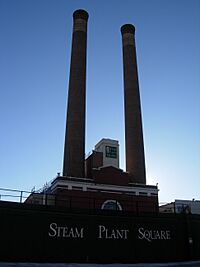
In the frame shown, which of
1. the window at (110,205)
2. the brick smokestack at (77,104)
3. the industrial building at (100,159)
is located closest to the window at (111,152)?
the industrial building at (100,159)

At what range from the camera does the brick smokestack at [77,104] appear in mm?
39062

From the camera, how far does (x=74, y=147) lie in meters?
39.6

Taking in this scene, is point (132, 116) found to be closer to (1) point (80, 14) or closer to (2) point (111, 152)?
(2) point (111, 152)

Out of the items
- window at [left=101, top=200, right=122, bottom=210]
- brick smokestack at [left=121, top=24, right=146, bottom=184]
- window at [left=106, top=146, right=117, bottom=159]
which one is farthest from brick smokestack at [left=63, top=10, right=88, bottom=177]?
brick smokestack at [left=121, top=24, right=146, bottom=184]

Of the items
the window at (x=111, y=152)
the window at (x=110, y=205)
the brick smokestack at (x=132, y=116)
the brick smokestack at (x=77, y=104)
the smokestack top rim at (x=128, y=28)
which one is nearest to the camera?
the window at (x=110, y=205)

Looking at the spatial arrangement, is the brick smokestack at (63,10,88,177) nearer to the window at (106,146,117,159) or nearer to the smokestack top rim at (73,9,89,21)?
the smokestack top rim at (73,9,89,21)

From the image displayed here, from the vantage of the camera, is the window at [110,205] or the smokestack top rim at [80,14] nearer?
the window at [110,205]

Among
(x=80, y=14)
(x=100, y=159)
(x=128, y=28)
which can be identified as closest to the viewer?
(x=100, y=159)

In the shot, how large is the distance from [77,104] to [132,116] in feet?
25.2

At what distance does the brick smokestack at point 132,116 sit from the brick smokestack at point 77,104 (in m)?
6.32

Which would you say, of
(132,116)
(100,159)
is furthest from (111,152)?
(132,116)

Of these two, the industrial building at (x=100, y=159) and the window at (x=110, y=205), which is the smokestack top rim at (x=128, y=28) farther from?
the window at (x=110, y=205)

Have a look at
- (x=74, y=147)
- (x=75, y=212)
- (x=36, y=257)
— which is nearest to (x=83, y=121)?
(x=74, y=147)

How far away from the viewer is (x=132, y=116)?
4469cm
